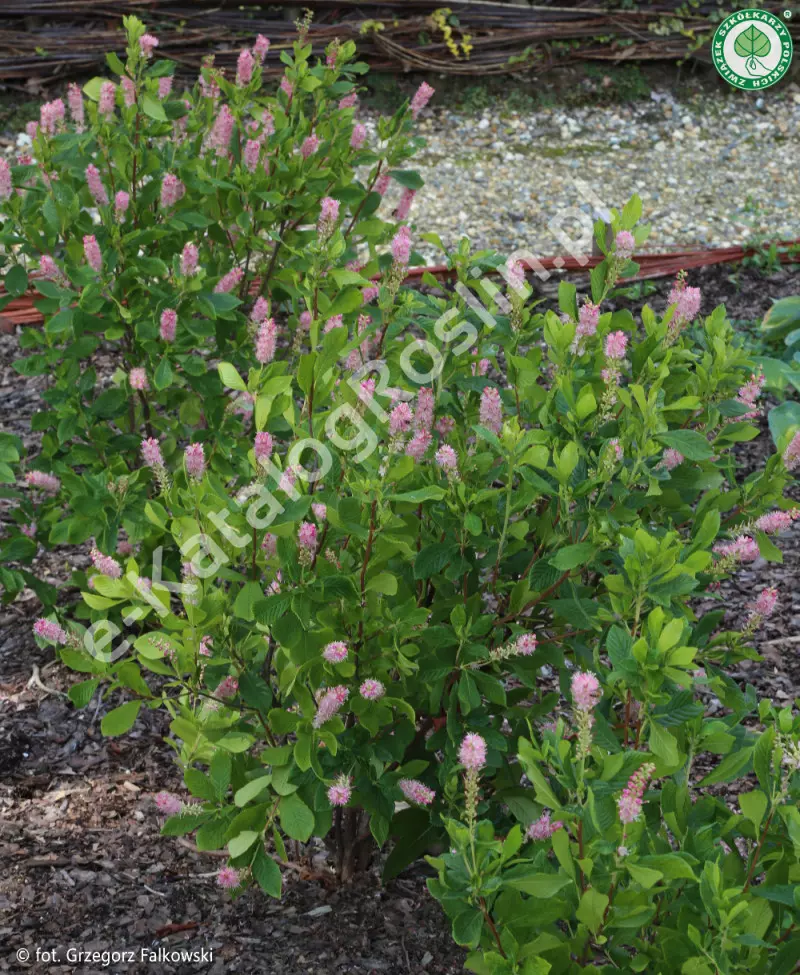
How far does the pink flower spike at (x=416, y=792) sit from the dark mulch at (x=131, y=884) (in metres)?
0.42

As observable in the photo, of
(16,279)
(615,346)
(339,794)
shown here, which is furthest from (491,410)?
(16,279)

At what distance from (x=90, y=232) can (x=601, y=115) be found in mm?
4617

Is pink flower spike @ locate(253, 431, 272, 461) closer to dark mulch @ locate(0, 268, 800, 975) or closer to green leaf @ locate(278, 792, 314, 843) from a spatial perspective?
green leaf @ locate(278, 792, 314, 843)

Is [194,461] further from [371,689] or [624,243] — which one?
[624,243]

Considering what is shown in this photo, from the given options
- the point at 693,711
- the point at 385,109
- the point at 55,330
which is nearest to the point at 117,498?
the point at 55,330

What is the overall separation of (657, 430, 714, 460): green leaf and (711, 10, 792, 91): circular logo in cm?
555

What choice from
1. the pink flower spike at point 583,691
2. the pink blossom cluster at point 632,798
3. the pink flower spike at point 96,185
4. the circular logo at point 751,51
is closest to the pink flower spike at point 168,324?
the pink flower spike at point 96,185

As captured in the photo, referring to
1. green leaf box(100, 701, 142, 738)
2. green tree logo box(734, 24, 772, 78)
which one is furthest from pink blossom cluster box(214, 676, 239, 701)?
green tree logo box(734, 24, 772, 78)

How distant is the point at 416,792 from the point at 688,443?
2.36ft

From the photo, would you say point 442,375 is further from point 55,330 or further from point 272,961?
point 272,961

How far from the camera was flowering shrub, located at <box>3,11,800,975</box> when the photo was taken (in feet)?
4.86

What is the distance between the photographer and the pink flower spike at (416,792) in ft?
6.06

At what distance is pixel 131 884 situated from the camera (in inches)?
89.4

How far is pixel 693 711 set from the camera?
156 cm
